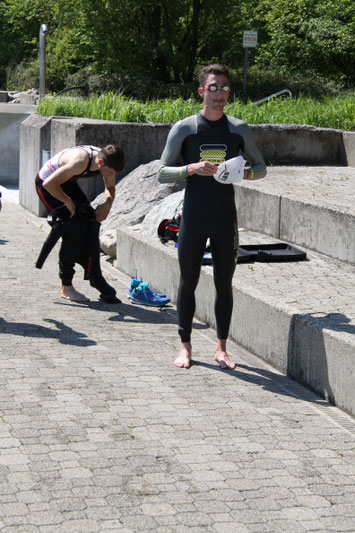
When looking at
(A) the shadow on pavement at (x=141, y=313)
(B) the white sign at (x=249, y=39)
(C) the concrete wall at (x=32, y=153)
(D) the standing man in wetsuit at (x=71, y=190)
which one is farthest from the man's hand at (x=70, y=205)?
(B) the white sign at (x=249, y=39)

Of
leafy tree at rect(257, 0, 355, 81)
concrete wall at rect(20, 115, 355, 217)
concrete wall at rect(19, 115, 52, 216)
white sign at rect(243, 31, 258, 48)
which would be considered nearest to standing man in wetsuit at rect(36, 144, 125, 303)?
Result: concrete wall at rect(20, 115, 355, 217)

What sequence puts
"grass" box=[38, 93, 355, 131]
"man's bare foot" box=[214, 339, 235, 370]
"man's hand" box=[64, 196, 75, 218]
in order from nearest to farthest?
"man's bare foot" box=[214, 339, 235, 370] < "man's hand" box=[64, 196, 75, 218] < "grass" box=[38, 93, 355, 131]

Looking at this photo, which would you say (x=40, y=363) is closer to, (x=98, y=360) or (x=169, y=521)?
(x=98, y=360)

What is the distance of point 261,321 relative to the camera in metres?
6.52

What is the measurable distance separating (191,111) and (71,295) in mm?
5812

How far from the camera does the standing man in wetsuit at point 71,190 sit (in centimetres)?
790

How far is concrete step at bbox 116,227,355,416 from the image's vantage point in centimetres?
562

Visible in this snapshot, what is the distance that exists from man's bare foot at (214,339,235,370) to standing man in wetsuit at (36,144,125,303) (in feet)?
6.64

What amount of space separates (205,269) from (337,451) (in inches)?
118

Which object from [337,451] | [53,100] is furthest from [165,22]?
[337,451]

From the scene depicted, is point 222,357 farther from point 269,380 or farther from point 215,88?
point 215,88

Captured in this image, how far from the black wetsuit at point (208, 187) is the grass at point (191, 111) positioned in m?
6.87

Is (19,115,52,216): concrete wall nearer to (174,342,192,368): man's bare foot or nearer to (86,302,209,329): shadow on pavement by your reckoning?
(86,302,209,329): shadow on pavement

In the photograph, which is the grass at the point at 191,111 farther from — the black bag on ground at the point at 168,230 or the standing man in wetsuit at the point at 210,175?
the standing man in wetsuit at the point at 210,175
